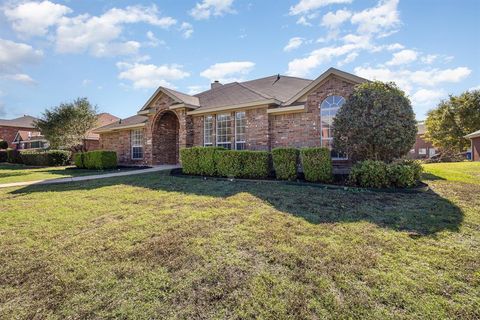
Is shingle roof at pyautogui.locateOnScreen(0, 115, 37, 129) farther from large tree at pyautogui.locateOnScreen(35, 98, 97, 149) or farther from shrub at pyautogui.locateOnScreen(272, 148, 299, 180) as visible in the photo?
shrub at pyautogui.locateOnScreen(272, 148, 299, 180)

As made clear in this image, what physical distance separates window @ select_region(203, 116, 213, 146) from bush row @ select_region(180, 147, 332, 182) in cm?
288

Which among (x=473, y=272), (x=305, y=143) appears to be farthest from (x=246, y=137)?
(x=473, y=272)

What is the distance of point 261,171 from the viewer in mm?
10008

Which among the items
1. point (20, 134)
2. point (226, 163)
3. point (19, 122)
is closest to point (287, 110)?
point (226, 163)

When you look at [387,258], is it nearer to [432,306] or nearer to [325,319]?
[432,306]

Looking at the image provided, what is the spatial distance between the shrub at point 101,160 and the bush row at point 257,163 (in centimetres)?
714

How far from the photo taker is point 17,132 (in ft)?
149

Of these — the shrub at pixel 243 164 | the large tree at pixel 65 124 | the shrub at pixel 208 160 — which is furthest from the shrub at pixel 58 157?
the shrub at pixel 243 164

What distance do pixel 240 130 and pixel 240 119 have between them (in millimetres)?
613

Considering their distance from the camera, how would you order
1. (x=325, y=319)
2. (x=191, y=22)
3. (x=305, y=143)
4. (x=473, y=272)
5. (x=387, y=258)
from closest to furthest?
(x=325, y=319), (x=473, y=272), (x=387, y=258), (x=191, y=22), (x=305, y=143)

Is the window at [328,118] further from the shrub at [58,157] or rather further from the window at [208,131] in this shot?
the shrub at [58,157]

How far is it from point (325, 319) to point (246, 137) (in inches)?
447

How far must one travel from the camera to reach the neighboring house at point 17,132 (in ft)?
141

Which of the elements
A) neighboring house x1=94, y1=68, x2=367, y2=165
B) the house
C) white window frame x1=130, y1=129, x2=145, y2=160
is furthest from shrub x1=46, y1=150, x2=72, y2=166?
the house
